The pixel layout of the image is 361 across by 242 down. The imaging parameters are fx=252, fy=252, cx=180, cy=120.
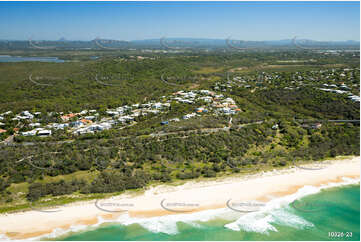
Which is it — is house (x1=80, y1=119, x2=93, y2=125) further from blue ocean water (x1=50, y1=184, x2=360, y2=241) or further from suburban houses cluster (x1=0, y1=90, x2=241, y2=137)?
blue ocean water (x1=50, y1=184, x2=360, y2=241)

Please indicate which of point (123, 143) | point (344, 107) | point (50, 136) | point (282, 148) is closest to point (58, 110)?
point (50, 136)

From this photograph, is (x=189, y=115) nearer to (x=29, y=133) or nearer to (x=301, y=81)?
(x=29, y=133)

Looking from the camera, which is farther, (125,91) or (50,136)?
(125,91)

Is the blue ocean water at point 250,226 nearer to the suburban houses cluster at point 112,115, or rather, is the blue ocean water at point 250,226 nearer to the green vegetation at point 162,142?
the green vegetation at point 162,142

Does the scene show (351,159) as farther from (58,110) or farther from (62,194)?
Result: (58,110)

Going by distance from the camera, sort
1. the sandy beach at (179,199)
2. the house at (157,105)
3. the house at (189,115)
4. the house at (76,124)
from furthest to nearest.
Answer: the house at (157,105) → the house at (189,115) → the house at (76,124) → the sandy beach at (179,199)

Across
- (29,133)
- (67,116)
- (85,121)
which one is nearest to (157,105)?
(85,121)

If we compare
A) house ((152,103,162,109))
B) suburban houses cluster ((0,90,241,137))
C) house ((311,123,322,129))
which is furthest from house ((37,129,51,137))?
house ((311,123,322,129))

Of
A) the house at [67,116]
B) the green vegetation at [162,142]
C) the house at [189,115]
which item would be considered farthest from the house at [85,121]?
the house at [189,115]
